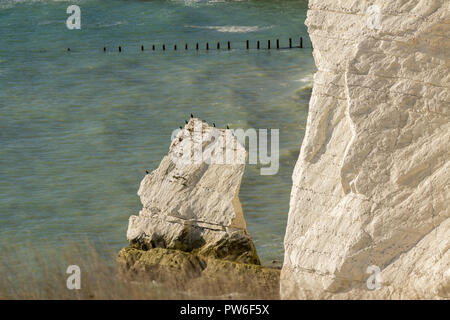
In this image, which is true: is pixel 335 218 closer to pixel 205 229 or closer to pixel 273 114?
pixel 205 229

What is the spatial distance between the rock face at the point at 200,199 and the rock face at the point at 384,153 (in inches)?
145

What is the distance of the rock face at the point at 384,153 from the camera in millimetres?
14438

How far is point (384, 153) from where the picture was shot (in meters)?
14.8

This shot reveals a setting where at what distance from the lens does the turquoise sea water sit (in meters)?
30.3

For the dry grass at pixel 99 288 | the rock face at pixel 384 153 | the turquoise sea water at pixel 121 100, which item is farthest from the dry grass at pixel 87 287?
the turquoise sea water at pixel 121 100

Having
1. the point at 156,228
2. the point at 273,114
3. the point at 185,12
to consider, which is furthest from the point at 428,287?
the point at 185,12

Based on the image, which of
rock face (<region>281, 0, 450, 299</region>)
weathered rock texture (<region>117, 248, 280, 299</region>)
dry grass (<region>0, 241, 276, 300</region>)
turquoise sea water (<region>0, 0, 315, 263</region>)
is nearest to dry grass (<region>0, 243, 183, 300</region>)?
dry grass (<region>0, 241, 276, 300</region>)

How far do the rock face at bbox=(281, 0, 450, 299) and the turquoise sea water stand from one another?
30.8ft

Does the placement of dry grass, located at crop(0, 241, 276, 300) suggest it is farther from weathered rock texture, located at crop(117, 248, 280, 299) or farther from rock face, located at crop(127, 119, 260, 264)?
rock face, located at crop(127, 119, 260, 264)

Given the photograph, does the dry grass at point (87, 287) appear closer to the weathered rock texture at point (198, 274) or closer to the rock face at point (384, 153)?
the weathered rock texture at point (198, 274)

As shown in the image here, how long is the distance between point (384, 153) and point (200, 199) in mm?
5277

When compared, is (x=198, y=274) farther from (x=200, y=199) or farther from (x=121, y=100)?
(x=121, y=100)
